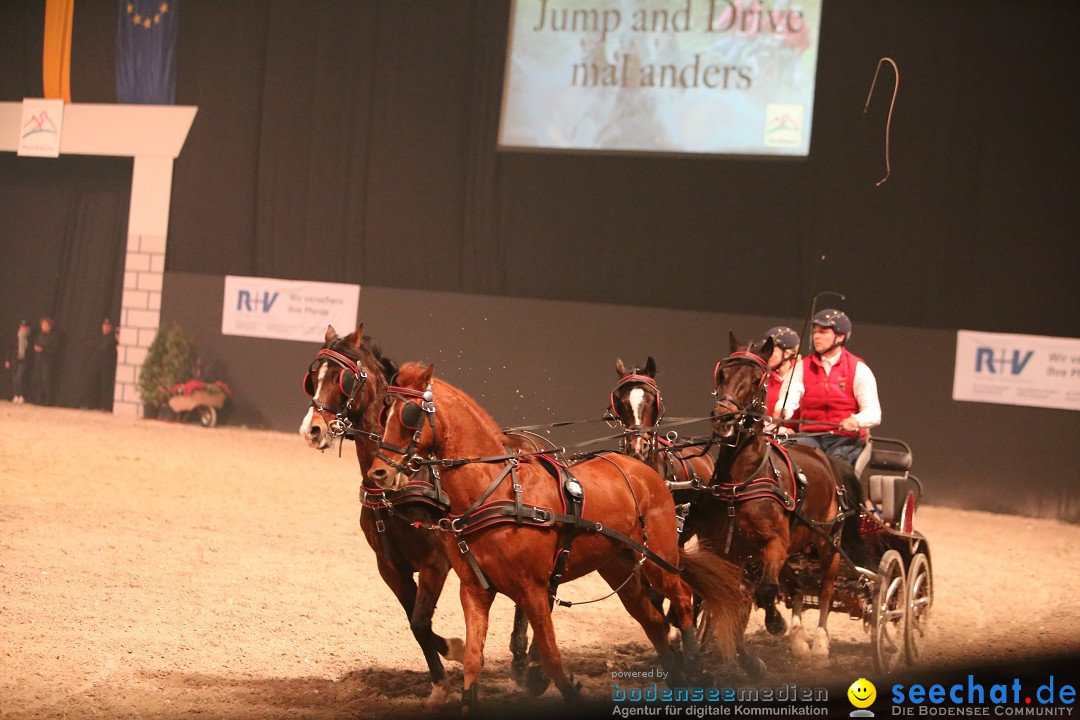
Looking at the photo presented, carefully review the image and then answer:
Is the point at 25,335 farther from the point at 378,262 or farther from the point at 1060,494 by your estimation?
the point at 1060,494

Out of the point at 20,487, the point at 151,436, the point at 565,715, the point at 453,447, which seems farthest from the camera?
the point at 151,436

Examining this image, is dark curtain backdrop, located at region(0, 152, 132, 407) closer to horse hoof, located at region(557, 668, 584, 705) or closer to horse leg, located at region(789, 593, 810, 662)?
horse leg, located at region(789, 593, 810, 662)

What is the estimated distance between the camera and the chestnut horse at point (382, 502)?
4.04 metres

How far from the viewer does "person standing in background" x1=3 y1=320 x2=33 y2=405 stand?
1574 cm

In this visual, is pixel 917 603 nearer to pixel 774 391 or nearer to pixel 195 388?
pixel 774 391

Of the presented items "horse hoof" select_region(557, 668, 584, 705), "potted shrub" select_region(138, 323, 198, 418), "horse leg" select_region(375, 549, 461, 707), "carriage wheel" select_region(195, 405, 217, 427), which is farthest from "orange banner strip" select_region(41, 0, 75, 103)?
"horse hoof" select_region(557, 668, 584, 705)

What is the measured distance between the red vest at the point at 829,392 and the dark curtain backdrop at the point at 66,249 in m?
12.7

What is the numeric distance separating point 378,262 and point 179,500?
591 centimetres

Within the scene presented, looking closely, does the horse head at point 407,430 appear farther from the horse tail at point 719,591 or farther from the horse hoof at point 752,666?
the horse hoof at point 752,666

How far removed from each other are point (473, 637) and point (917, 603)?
9.58ft

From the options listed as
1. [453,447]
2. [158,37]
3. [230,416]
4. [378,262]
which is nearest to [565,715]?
[453,447]

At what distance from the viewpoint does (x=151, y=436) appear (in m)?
12.6

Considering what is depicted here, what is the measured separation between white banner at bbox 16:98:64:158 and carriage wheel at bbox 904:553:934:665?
1409 cm
